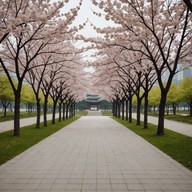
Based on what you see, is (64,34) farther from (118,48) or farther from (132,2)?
(118,48)

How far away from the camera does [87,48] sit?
731 inches

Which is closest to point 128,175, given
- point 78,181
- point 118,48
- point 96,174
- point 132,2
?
point 96,174

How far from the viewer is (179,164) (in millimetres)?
9539

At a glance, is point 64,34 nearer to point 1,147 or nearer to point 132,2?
point 132,2

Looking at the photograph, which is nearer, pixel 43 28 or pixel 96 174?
pixel 96 174

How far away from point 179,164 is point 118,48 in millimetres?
13606

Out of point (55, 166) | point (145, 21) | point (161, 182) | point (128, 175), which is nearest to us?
point (161, 182)

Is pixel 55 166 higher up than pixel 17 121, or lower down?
lower down

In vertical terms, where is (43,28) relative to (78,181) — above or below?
above

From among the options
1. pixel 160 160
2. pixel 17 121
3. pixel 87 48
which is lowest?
pixel 160 160

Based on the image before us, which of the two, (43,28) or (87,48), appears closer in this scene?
(43,28)

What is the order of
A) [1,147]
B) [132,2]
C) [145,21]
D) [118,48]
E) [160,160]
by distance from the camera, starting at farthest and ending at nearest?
[118,48]
[145,21]
[132,2]
[1,147]
[160,160]

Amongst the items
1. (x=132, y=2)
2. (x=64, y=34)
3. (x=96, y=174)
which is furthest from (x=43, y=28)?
(x=96, y=174)

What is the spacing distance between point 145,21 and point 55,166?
10.8 metres
